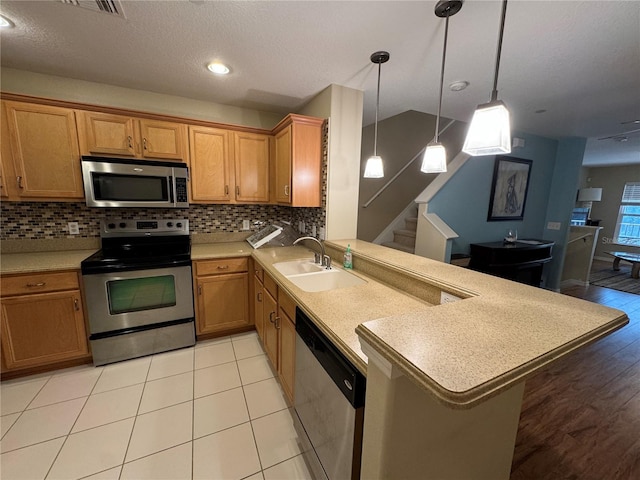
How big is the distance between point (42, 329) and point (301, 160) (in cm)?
243

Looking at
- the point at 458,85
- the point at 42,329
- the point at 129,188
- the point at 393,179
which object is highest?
the point at 458,85

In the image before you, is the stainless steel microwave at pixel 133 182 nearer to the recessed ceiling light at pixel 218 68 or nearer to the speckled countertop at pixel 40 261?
the speckled countertop at pixel 40 261

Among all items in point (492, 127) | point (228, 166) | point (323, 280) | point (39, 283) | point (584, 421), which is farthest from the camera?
point (228, 166)

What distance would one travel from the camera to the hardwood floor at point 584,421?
1.43 m

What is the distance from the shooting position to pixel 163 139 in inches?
93.1

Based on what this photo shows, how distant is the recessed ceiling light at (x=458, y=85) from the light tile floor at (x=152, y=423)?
2.83 m

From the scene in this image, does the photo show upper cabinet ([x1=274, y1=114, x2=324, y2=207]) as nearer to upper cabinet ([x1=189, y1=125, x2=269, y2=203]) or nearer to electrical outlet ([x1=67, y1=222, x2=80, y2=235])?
upper cabinet ([x1=189, y1=125, x2=269, y2=203])

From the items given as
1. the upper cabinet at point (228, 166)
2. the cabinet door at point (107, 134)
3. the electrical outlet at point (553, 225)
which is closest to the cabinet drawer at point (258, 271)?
the upper cabinet at point (228, 166)

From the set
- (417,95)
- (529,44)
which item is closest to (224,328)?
(417,95)

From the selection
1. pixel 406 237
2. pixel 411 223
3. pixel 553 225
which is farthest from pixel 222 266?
pixel 553 225

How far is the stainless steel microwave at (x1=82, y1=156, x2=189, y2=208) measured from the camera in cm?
212

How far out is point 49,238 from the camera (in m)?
2.34

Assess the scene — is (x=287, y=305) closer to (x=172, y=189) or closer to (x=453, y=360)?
(x=453, y=360)

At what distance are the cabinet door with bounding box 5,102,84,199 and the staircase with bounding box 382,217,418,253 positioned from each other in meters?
3.70
